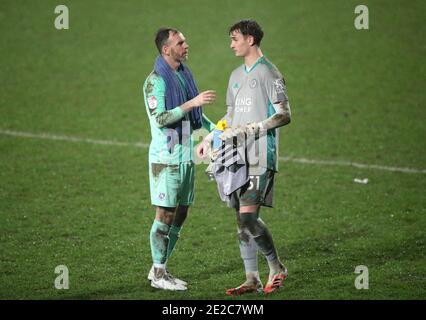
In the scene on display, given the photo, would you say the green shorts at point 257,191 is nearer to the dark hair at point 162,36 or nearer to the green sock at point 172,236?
the green sock at point 172,236

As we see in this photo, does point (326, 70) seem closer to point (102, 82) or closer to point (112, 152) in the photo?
point (102, 82)

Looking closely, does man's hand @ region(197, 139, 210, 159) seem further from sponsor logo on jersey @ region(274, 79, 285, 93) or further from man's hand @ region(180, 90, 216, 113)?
sponsor logo on jersey @ region(274, 79, 285, 93)

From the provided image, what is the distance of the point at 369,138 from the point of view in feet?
46.9

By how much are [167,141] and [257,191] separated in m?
0.97

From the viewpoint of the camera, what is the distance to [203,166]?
13.3 m

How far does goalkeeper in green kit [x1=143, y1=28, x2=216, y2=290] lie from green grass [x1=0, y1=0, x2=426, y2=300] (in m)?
0.41

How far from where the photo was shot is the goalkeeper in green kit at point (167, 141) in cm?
802

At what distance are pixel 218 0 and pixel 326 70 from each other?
430cm

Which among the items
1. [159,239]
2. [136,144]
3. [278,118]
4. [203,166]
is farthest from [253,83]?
[136,144]

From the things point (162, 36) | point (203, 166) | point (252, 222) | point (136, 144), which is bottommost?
point (252, 222)

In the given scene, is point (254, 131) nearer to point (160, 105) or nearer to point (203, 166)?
point (160, 105)

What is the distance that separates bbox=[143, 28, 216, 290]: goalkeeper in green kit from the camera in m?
8.02
